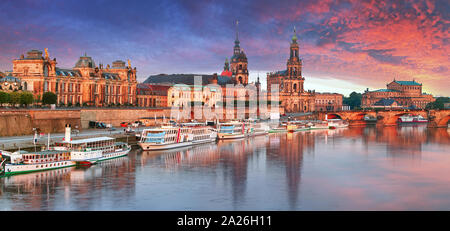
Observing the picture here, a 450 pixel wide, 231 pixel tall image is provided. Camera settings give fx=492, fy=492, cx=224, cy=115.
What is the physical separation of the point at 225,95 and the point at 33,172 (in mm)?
100254

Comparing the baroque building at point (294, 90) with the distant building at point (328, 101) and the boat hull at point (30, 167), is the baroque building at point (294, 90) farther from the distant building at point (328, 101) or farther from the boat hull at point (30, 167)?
the boat hull at point (30, 167)

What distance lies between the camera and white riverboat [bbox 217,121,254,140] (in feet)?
225

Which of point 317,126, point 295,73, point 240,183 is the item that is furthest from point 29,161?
point 295,73

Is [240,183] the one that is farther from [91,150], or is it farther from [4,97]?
[4,97]

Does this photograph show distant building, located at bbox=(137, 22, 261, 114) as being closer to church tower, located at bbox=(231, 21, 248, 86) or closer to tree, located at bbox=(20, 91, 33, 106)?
church tower, located at bbox=(231, 21, 248, 86)

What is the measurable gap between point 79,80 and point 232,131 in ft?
79.6

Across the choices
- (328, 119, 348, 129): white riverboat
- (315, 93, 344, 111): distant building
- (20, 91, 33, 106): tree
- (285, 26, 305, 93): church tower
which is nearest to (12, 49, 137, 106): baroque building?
(20, 91, 33, 106): tree

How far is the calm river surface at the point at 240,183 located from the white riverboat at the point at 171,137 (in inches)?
76.5

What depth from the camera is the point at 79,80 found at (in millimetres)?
73562

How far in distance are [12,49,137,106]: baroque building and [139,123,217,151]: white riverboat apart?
61.2 ft

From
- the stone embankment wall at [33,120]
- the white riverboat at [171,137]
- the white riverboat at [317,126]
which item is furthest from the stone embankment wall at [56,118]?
the white riverboat at [317,126]

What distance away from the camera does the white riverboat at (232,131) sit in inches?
2704

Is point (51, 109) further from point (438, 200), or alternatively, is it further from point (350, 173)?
point (438, 200)
